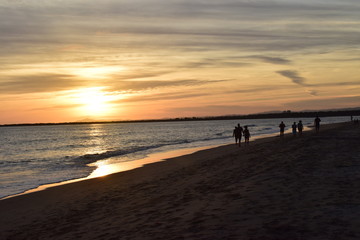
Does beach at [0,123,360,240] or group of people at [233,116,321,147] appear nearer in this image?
beach at [0,123,360,240]

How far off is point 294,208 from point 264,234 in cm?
176

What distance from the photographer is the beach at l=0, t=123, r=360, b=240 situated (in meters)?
6.78

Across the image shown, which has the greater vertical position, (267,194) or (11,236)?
(267,194)

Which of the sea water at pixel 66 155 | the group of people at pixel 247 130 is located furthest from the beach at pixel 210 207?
the group of people at pixel 247 130

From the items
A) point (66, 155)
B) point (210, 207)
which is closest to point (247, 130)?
point (66, 155)

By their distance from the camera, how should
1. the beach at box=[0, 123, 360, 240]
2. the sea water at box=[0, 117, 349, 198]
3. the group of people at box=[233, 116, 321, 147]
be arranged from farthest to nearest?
the group of people at box=[233, 116, 321, 147] → the sea water at box=[0, 117, 349, 198] → the beach at box=[0, 123, 360, 240]

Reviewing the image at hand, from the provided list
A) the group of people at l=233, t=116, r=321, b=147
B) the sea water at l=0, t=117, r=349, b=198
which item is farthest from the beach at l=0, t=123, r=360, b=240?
the group of people at l=233, t=116, r=321, b=147

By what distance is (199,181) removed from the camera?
13.2m

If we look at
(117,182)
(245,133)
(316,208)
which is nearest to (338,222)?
(316,208)

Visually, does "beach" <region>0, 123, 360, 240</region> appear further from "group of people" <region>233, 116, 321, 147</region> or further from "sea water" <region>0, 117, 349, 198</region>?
"group of people" <region>233, 116, 321, 147</region>

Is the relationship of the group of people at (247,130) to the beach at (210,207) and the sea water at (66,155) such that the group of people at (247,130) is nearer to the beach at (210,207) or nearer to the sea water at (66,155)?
the sea water at (66,155)

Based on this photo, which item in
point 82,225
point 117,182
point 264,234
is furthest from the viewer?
point 117,182

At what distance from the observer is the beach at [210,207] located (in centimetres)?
678

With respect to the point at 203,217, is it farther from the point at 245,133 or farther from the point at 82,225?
the point at 245,133
